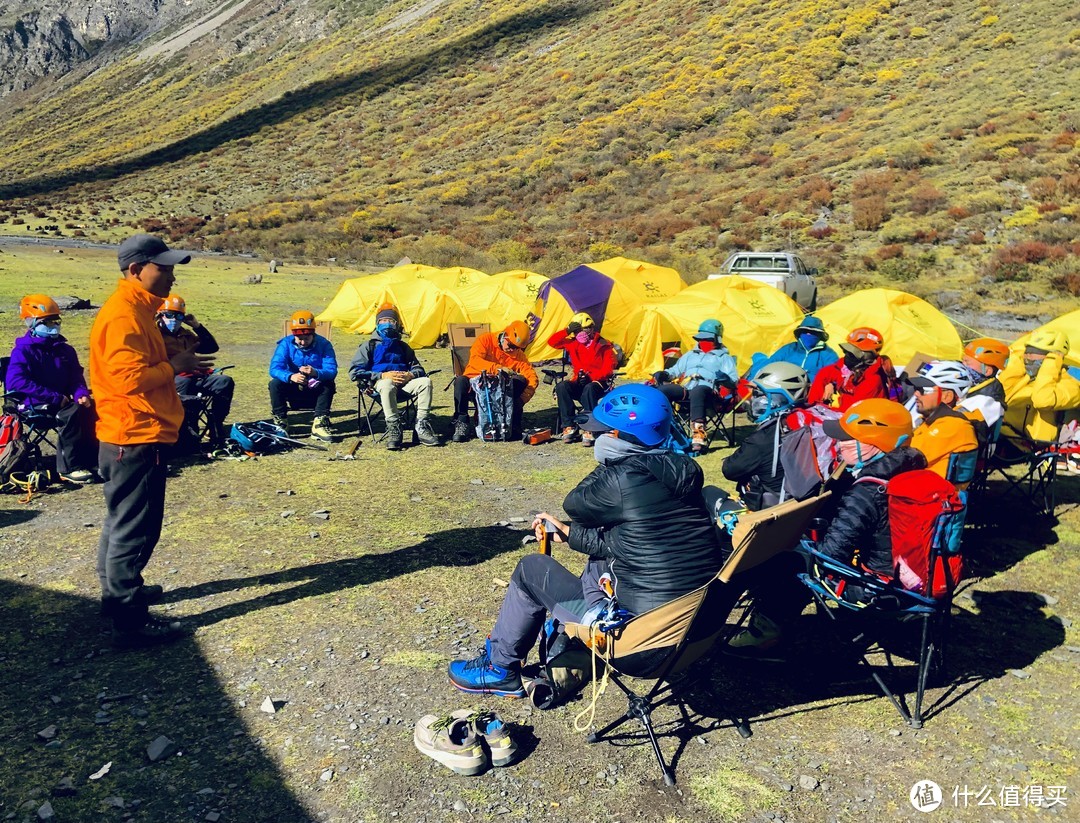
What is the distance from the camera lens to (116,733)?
4023 mm

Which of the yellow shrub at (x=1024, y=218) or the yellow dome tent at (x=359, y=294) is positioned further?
the yellow shrub at (x=1024, y=218)

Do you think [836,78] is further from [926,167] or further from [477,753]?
[477,753]

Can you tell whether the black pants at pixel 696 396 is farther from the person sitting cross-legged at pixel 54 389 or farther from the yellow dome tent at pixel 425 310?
the yellow dome tent at pixel 425 310

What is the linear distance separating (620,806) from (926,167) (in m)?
35.2

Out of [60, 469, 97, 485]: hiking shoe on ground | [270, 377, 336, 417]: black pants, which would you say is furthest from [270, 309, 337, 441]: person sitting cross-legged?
[60, 469, 97, 485]: hiking shoe on ground

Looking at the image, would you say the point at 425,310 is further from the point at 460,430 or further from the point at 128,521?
the point at 128,521

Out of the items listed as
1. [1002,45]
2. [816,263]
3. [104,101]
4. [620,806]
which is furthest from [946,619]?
[104,101]

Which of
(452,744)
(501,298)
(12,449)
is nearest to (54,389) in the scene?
(12,449)

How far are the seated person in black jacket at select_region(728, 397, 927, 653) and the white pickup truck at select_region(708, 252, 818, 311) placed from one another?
51.8ft

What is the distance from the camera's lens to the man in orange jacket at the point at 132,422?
4578mm

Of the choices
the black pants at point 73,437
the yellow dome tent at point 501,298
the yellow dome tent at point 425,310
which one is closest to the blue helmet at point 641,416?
the black pants at point 73,437

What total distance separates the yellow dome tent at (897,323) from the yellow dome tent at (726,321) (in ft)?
2.42

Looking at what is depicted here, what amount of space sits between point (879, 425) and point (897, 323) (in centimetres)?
858

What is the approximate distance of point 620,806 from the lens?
3.59 meters
